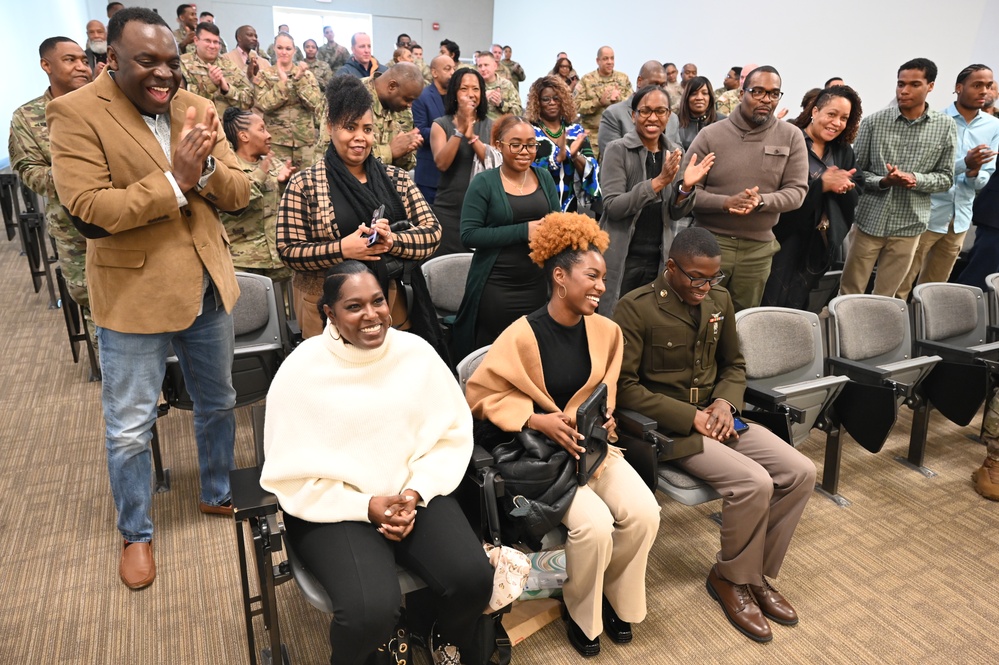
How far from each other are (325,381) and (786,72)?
771 centimetres

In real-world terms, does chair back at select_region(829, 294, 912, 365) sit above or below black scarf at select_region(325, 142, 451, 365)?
below

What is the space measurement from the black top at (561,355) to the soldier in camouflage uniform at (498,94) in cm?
375

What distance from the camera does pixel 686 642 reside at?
2.23 meters

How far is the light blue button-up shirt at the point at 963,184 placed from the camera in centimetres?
418

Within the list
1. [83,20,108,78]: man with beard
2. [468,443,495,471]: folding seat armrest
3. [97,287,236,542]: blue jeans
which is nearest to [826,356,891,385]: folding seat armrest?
[468,443,495,471]: folding seat armrest

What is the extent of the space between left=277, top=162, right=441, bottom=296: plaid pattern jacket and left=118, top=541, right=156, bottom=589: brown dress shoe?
1070 mm

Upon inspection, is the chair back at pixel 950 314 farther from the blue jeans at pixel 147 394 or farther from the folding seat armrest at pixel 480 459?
the blue jeans at pixel 147 394

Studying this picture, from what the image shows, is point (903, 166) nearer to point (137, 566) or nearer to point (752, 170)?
point (752, 170)

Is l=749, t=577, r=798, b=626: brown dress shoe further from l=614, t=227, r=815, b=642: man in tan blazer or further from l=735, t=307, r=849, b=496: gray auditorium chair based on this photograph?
l=735, t=307, r=849, b=496: gray auditorium chair

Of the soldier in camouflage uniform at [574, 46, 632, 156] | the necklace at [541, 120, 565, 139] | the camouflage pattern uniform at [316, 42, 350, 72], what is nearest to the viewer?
the necklace at [541, 120, 565, 139]

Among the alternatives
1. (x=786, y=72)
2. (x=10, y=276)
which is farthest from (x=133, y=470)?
(x=786, y=72)

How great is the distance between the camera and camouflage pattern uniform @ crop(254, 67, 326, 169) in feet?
18.4

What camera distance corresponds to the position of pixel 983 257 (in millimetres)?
4484

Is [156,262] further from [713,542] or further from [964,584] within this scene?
[964,584]
